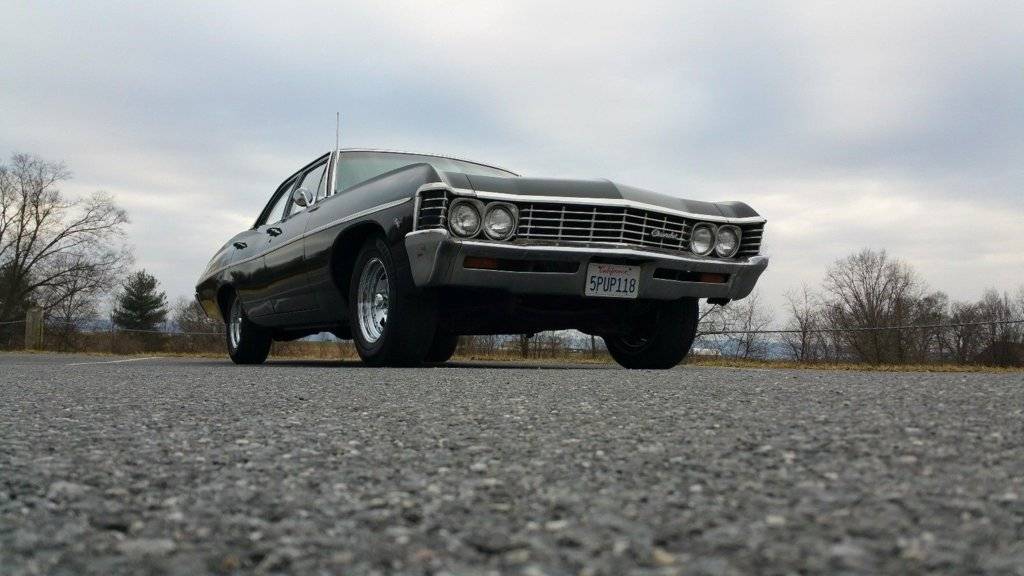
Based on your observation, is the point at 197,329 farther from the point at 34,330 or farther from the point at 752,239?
the point at 752,239

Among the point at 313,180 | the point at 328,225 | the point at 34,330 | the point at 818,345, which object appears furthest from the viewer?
the point at 34,330

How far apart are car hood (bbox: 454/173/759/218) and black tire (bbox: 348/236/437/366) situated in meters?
0.71

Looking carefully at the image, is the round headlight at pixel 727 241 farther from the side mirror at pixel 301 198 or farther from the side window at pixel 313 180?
the side window at pixel 313 180

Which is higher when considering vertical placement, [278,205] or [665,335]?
[278,205]

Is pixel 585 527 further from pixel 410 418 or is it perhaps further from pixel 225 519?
pixel 410 418

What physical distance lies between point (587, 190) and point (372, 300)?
165cm

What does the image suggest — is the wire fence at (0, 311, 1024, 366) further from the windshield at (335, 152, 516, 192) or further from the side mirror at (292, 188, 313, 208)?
the side mirror at (292, 188, 313, 208)

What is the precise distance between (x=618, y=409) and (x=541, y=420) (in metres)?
0.35

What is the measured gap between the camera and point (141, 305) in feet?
178

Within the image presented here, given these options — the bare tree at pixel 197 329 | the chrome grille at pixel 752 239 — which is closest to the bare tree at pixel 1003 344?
the chrome grille at pixel 752 239

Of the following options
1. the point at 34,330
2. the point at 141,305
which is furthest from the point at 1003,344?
the point at 141,305

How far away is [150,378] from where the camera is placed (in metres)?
4.80

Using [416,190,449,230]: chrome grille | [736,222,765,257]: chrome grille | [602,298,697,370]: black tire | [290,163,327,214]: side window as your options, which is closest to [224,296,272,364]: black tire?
[290,163,327,214]: side window

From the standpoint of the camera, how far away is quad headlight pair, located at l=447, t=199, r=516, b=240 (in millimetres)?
4965
